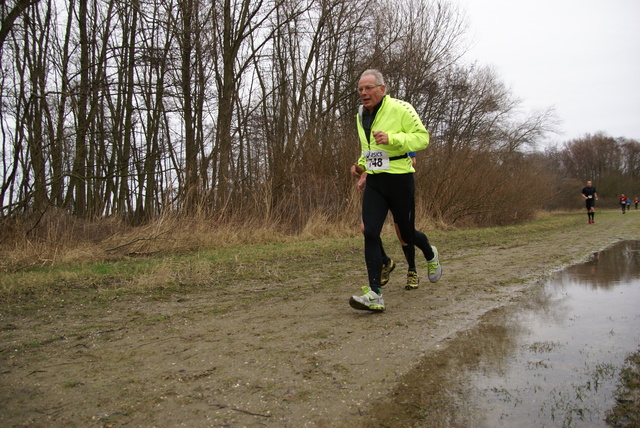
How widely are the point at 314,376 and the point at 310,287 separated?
275 centimetres

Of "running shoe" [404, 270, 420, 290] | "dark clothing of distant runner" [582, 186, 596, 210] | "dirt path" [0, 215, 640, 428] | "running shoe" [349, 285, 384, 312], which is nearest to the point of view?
"dirt path" [0, 215, 640, 428]

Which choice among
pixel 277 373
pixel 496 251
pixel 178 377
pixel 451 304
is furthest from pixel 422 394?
pixel 496 251

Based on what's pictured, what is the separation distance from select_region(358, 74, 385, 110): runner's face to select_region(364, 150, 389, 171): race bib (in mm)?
429

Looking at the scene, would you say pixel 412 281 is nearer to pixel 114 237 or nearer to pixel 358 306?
pixel 358 306

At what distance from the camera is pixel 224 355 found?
10.0 ft

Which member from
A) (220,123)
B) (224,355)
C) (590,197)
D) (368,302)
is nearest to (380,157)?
(368,302)

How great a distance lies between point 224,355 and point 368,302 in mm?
1437

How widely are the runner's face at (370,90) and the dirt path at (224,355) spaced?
1835mm

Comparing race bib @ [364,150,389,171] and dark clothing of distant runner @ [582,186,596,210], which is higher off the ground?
race bib @ [364,150,389,171]

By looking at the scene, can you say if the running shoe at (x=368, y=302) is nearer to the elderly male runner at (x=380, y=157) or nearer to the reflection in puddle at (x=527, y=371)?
the elderly male runner at (x=380, y=157)

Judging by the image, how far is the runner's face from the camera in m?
4.28

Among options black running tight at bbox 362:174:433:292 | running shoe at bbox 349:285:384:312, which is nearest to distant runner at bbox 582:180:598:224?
black running tight at bbox 362:174:433:292

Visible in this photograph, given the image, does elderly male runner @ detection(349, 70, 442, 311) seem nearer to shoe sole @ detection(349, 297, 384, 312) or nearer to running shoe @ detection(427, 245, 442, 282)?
shoe sole @ detection(349, 297, 384, 312)

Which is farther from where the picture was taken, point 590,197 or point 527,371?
point 590,197
